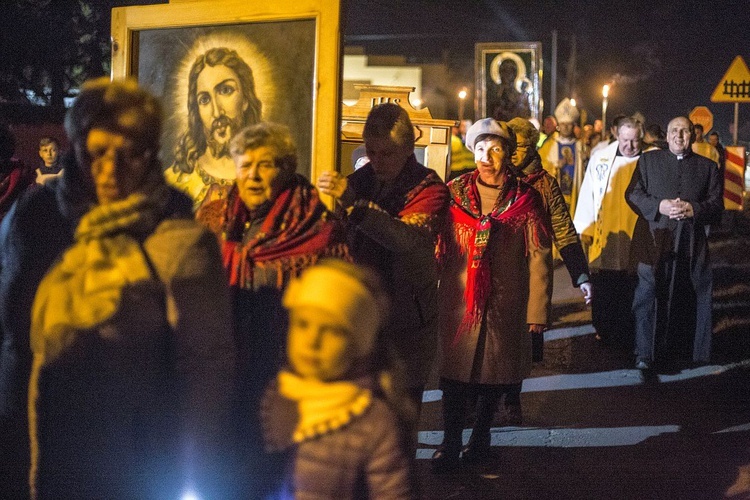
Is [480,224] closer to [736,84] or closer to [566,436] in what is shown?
[566,436]

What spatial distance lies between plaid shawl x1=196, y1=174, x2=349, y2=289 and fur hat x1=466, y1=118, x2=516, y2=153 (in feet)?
7.47

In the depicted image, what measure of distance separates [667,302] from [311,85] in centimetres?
565

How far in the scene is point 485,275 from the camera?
5.59 meters

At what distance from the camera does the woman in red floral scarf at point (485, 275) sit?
5605 millimetres

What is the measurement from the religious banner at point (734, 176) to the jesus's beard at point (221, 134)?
60.3 feet

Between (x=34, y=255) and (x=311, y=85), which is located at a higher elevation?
(x=311, y=85)

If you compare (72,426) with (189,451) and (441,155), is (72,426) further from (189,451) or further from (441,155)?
(441,155)

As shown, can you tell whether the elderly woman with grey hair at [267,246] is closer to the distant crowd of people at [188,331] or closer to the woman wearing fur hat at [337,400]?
the distant crowd of people at [188,331]

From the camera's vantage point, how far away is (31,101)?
1061 inches

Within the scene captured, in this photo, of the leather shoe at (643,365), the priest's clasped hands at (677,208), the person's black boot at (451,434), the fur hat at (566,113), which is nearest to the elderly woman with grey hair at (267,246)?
the person's black boot at (451,434)

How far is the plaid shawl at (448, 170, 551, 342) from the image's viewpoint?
18.3 feet

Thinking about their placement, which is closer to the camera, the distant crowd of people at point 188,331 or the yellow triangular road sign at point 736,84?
the distant crowd of people at point 188,331

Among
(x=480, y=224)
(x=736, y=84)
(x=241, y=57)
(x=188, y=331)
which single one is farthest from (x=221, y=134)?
(x=736, y=84)

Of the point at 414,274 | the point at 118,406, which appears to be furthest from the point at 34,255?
the point at 414,274
